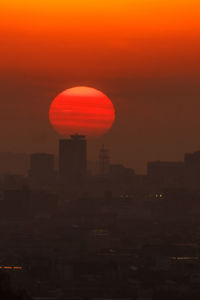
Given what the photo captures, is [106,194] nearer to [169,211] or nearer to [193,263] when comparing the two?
[169,211]

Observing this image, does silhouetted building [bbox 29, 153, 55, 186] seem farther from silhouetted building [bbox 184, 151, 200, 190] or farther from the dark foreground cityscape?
silhouetted building [bbox 184, 151, 200, 190]

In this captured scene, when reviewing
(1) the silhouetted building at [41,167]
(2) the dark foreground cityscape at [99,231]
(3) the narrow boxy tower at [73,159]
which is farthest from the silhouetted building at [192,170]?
(1) the silhouetted building at [41,167]

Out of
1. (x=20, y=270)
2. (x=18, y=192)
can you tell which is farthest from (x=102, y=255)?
(x=18, y=192)

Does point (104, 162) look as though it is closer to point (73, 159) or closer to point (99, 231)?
point (73, 159)

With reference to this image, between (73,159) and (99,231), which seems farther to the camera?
(73,159)

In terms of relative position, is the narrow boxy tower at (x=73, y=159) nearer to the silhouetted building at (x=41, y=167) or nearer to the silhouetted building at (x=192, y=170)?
the silhouetted building at (x=41, y=167)

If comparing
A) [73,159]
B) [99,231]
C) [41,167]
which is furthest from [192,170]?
[99,231]
